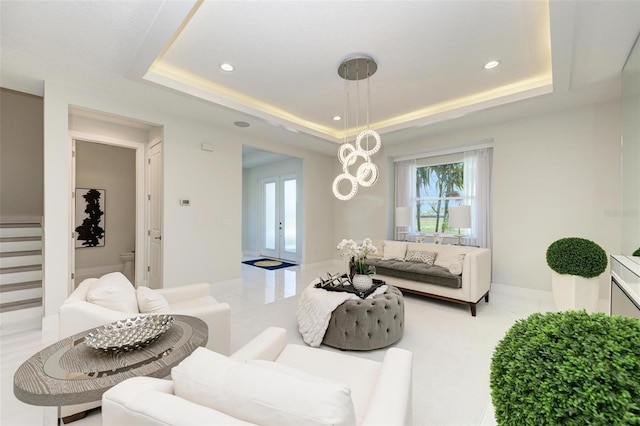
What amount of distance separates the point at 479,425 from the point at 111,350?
86.2 inches

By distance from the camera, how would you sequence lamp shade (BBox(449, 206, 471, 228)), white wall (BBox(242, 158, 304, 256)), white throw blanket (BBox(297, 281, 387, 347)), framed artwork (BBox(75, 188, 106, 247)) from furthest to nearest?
white wall (BBox(242, 158, 304, 256)) → framed artwork (BBox(75, 188, 106, 247)) → lamp shade (BBox(449, 206, 471, 228)) → white throw blanket (BBox(297, 281, 387, 347))

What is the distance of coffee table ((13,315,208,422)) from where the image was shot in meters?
1.10

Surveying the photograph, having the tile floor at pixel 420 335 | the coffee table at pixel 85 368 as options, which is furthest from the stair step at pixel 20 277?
the coffee table at pixel 85 368

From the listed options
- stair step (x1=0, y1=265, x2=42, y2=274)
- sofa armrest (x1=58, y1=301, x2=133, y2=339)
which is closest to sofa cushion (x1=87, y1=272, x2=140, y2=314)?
sofa armrest (x1=58, y1=301, x2=133, y2=339)

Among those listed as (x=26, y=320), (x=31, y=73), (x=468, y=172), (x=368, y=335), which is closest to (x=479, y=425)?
(x=368, y=335)

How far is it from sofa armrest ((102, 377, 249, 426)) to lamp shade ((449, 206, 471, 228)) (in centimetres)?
428

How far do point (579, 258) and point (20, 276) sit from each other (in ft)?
22.7

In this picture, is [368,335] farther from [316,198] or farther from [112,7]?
[316,198]

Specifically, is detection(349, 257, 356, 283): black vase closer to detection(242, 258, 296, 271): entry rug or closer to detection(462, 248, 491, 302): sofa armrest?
detection(462, 248, 491, 302): sofa armrest

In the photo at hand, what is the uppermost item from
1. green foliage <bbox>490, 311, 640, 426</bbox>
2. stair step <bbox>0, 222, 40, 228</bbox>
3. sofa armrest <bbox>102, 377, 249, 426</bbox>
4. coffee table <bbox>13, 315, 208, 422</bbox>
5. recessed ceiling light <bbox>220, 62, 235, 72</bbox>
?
recessed ceiling light <bbox>220, 62, 235, 72</bbox>

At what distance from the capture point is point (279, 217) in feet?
26.3

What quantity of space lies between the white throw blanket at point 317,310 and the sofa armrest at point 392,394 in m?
1.24

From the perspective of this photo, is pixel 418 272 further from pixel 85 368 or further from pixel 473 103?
pixel 85 368

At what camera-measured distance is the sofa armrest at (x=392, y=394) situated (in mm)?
991
